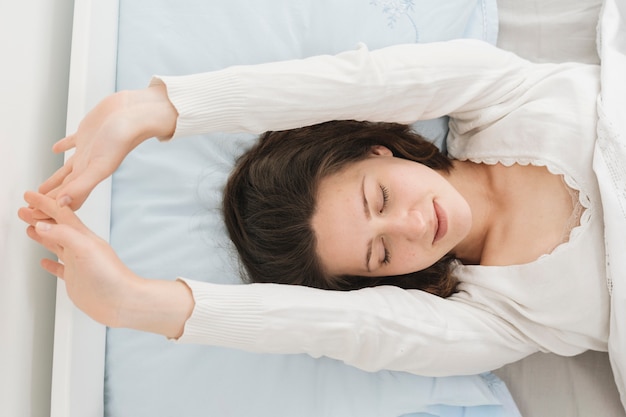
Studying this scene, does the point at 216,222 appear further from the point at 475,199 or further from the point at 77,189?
the point at 475,199

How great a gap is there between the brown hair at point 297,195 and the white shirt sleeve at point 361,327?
0.28ft

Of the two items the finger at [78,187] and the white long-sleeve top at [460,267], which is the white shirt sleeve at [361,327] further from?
the finger at [78,187]

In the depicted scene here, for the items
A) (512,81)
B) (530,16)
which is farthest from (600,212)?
(530,16)

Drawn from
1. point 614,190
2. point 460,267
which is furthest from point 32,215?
point 614,190

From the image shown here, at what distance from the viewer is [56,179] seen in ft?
3.59

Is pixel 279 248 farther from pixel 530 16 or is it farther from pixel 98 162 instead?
pixel 530 16

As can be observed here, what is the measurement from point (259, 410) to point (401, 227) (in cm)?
46

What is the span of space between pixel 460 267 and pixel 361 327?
11.2 inches

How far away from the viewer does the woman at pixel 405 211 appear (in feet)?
3.53

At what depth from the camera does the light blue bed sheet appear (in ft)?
4.30

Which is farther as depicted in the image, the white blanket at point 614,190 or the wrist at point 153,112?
the white blanket at point 614,190

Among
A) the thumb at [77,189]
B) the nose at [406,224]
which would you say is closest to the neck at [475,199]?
the nose at [406,224]

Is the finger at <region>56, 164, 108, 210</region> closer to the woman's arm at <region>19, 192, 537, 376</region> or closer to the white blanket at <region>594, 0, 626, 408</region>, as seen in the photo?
the woman's arm at <region>19, 192, 537, 376</region>

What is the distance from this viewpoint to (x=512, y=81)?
4.32 ft
